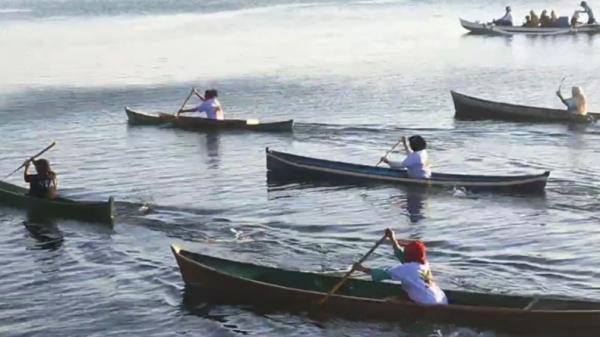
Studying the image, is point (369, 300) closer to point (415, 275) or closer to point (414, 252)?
point (415, 275)

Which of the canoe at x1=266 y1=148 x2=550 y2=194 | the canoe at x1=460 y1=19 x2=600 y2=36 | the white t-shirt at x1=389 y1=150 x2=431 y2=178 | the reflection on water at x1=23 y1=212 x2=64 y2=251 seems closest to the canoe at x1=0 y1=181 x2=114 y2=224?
the reflection on water at x1=23 y1=212 x2=64 y2=251

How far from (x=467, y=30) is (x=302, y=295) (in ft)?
198

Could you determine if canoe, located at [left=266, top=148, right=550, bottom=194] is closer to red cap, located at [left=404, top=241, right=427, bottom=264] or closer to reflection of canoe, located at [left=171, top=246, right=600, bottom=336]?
reflection of canoe, located at [left=171, top=246, right=600, bottom=336]

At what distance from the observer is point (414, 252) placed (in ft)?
54.1

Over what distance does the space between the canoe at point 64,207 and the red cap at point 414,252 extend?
9855 mm

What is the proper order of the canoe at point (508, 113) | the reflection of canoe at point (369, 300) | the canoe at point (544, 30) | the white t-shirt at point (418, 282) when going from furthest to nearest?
the canoe at point (544, 30)
the canoe at point (508, 113)
the white t-shirt at point (418, 282)
the reflection of canoe at point (369, 300)

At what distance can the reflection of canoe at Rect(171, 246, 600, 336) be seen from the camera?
16250mm

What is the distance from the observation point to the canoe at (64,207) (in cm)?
2447

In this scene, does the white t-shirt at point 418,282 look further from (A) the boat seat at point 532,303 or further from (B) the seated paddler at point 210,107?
(B) the seated paddler at point 210,107

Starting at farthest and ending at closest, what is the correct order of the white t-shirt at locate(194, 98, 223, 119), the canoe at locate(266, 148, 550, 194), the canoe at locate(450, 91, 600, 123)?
the white t-shirt at locate(194, 98, 223, 119)
the canoe at locate(450, 91, 600, 123)
the canoe at locate(266, 148, 550, 194)

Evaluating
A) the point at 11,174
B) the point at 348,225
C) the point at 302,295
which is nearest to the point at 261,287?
the point at 302,295

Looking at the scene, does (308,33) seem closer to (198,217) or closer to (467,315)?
(198,217)

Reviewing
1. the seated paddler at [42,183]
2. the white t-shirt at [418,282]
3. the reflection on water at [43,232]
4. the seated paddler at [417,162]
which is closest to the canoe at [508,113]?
the seated paddler at [417,162]

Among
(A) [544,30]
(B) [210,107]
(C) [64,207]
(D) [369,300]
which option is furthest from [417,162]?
(A) [544,30]
